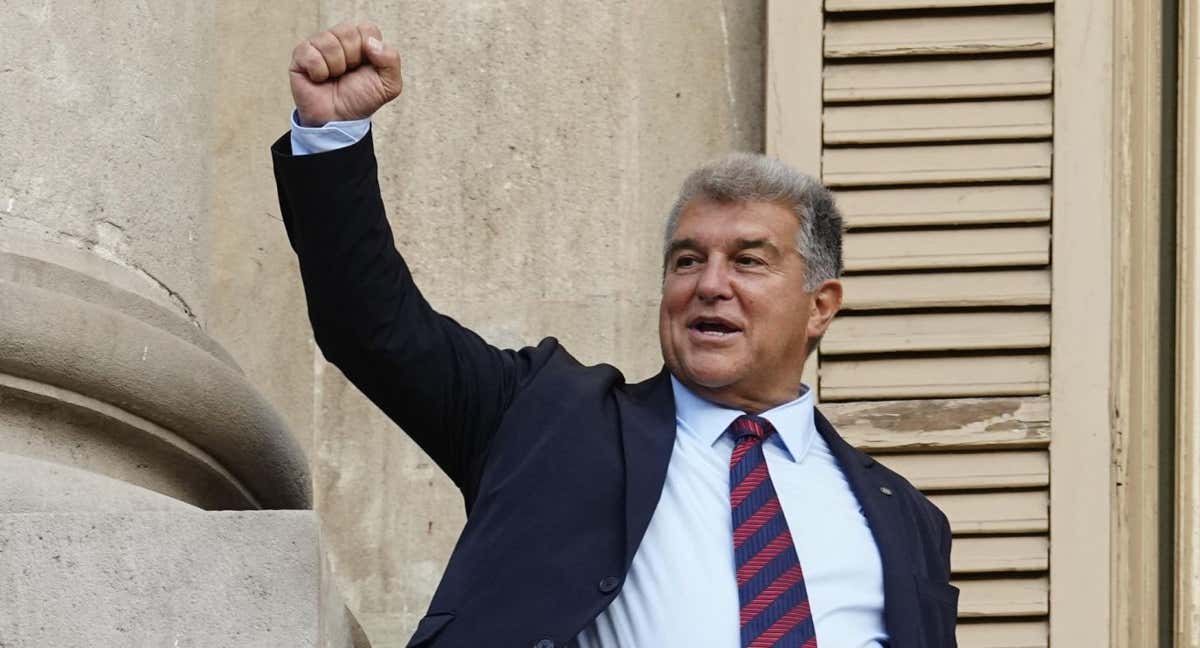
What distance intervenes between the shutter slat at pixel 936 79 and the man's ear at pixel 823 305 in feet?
3.02

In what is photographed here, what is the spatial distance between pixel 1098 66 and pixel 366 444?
156cm

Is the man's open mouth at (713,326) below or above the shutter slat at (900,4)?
below

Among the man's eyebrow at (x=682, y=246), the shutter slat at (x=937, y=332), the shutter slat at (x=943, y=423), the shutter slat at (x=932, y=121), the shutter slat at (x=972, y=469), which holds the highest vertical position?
the shutter slat at (x=932, y=121)

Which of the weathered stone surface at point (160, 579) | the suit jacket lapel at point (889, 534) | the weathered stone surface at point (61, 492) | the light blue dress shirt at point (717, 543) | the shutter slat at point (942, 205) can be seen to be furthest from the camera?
the shutter slat at point (942, 205)

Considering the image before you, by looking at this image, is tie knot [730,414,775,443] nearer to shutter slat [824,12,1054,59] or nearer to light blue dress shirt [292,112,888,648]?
light blue dress shirt [292,112,888,648]

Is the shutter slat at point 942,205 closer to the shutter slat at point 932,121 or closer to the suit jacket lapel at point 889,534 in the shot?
the shutter slat at point 932,121

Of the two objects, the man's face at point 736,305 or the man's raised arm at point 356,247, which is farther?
the man's face at point 736,305

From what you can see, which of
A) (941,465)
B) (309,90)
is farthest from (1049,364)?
(309,90)

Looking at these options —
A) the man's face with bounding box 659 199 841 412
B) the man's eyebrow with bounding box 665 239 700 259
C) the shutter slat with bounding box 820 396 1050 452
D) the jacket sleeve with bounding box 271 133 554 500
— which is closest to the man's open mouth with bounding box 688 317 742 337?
the man's face with bounding box 659 199 841 412

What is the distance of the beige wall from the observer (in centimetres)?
485

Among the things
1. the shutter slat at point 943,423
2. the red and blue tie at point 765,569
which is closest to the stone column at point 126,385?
the red and blue tie at point 765,569

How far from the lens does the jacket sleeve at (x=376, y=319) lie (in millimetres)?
3234

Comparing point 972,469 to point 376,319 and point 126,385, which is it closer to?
point 376,319

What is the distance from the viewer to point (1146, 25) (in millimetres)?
4777
